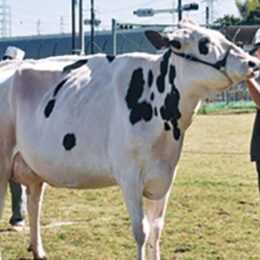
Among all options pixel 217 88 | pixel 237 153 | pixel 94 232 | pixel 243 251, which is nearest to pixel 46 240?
pixel 94 232

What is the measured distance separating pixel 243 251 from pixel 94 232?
74.3 inches

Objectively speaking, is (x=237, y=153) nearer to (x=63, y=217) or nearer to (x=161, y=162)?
(x=63, y=217)

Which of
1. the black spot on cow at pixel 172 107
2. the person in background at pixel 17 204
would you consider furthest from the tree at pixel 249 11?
the black spot on cow at pixel 172 107

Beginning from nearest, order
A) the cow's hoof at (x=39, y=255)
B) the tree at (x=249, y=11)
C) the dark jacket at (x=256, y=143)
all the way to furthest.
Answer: the dark jacket at (x=256, y=143) < the cow's hoof at (x=39, y=255) < the tree at (x=249, y=11)

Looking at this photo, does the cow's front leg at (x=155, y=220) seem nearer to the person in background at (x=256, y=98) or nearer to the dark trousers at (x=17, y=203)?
the person in background at (x=256, y=98)

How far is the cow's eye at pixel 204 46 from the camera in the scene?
20.8ft

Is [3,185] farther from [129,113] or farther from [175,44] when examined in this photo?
[175,44]

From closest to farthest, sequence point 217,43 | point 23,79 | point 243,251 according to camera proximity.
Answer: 1. point 217,43
2. point 23,79
3. point 243,251

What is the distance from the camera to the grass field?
8.62 m

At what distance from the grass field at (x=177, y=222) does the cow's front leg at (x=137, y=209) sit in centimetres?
152

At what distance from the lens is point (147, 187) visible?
6.86 metres

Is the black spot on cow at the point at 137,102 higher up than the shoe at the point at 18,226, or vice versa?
the black spot on cow at the point at 137,102

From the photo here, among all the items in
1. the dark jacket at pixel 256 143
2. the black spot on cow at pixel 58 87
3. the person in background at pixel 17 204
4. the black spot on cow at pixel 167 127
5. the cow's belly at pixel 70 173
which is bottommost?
the person in background at pixel 17 204

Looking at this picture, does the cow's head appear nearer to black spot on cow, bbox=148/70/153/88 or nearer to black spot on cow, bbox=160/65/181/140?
black spot on cow, bbox=160/65/181/140
